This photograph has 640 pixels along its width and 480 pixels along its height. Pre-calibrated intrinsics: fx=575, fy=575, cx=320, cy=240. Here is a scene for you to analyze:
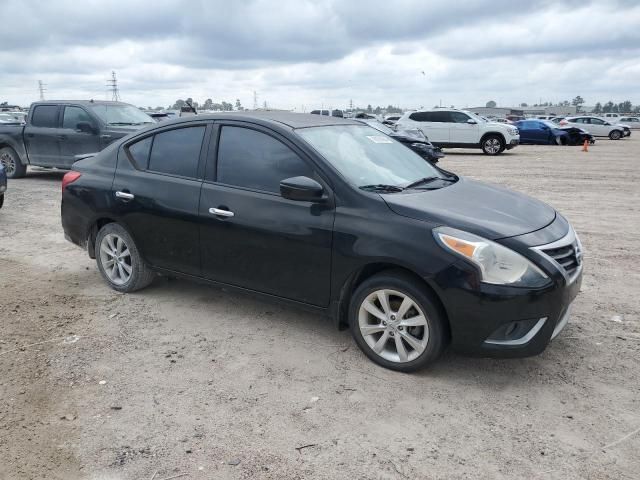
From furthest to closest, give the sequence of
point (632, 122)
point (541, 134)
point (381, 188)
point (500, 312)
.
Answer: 1. point (632, 122)
2. point (541, 134)
3. point (381, 188)
4. point (500, 312)

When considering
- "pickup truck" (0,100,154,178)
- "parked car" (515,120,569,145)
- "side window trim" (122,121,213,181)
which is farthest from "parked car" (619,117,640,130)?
"side window trim" (122,121,213,181)

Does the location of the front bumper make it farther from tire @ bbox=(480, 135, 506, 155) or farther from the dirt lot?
tire @ bbox=(480, 135, 506, 155)

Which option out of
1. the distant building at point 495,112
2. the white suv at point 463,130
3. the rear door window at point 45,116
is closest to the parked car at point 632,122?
the distant building at point 495,112

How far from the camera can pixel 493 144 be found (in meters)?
22.2

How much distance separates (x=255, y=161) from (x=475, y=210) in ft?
5.52

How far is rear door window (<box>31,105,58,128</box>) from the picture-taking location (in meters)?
12.5

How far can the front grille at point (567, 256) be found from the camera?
3660 millimetres

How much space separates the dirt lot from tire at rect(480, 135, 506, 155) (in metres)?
17.5

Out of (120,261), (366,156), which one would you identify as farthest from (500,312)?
(120,261)

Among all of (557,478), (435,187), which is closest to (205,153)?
(435,187)

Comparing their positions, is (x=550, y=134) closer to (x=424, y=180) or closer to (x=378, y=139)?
(x=378, y=139)

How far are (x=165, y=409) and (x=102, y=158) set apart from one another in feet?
9.44

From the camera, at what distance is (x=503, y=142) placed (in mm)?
22062

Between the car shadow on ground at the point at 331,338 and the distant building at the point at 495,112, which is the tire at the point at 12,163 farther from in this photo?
the distant building at the point at 495,112
